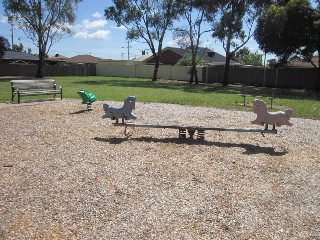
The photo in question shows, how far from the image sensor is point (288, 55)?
3000 centimetres

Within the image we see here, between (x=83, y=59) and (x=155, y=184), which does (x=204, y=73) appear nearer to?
(x=155, y=184)

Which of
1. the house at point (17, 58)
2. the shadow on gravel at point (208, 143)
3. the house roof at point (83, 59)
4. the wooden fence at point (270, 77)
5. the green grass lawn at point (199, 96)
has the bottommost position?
the shadow on gravel at point (208, 143)

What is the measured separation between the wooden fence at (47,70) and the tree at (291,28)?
2788cm

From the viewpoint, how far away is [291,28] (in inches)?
1067

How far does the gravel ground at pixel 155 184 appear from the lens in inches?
163

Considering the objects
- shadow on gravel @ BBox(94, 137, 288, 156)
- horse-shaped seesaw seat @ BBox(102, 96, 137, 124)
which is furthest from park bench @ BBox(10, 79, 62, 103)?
shadow on gravel @ BBox(94, 137, 288, 156)

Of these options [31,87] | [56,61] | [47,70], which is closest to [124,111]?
[31,87]

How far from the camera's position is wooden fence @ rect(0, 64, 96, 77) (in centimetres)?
4381

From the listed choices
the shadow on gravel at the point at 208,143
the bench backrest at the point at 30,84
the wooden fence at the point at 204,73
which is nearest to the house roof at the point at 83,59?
the wooden fence at the point at 204,73

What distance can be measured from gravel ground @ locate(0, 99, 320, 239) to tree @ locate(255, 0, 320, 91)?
18.6 m

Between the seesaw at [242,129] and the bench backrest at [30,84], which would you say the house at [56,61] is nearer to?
the bench backrest at [30,84]

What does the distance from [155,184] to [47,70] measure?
43.5m

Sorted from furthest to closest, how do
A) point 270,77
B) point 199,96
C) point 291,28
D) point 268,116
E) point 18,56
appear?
point 18,56 < point 270,77 < point 291,28 < point 199,96 < point 268,116

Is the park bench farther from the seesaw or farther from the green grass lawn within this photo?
the seesaw
